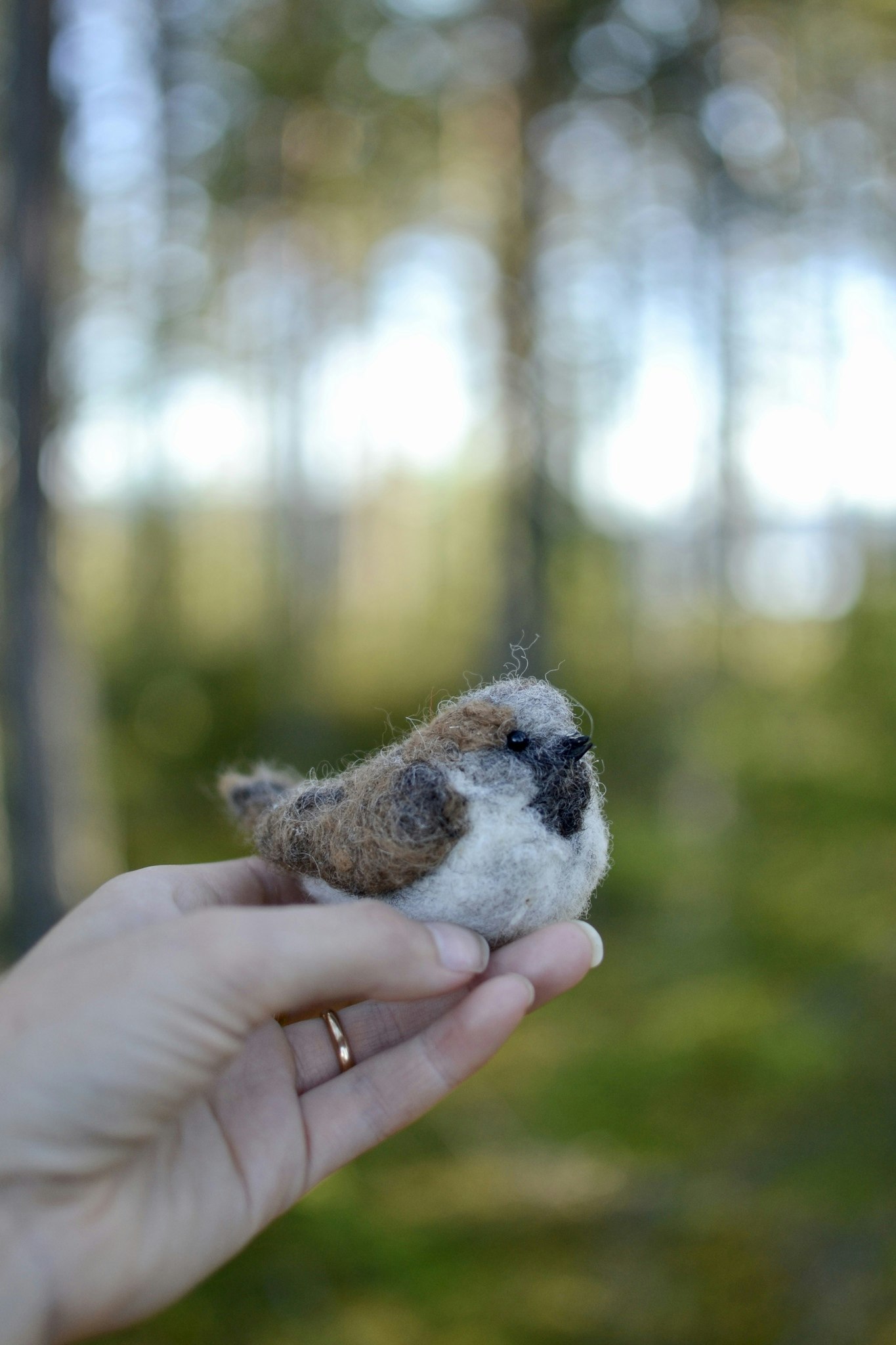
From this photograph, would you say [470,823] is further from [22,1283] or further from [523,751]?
[22,1283]

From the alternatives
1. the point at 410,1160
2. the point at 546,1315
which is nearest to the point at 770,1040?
the point at 546,1315

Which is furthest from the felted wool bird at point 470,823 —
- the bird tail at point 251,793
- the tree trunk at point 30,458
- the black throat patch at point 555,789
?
the tree trunk at point 30,458

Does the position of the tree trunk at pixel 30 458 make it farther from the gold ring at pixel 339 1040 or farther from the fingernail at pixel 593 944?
the fingernail at pixel 593 944

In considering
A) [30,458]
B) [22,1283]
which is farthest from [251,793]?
[30,458]

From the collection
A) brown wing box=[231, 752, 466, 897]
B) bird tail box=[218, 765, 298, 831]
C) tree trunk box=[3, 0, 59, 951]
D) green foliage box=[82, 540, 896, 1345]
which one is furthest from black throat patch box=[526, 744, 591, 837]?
tree trunk box=[3, 0, 59, 951]

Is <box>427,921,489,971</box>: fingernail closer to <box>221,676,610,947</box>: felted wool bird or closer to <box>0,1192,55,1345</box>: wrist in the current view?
<box>221,676,610,947</box>: felted wool bird

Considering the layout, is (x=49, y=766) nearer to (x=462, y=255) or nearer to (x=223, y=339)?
(x=462, y=255)

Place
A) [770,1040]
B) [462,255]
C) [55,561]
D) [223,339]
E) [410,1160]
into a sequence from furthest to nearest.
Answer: [223,339] < [462,255] < [55,561] < [410,1160] < [770,1040]
